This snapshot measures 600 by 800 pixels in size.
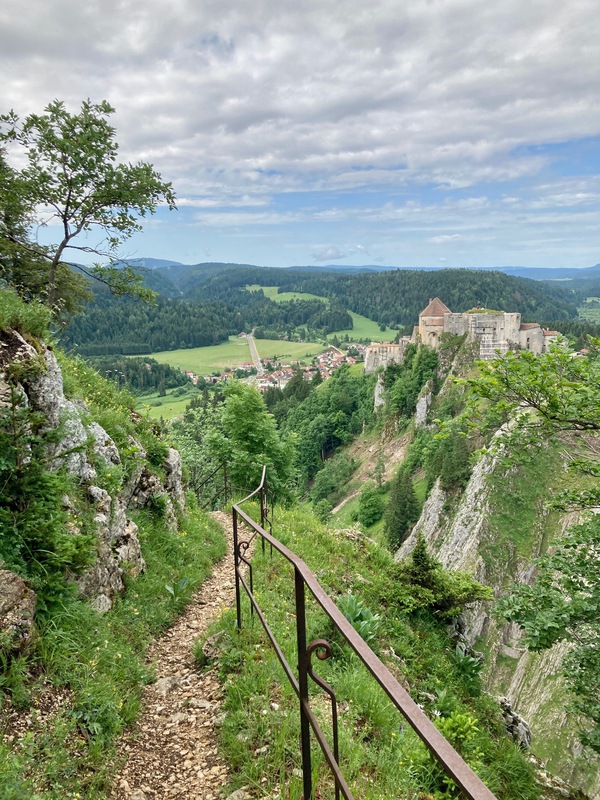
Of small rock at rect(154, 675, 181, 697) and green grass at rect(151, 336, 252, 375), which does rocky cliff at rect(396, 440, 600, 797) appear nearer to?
small rock at rect(154, 675, 181, 697)

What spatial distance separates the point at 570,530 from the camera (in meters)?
7.86

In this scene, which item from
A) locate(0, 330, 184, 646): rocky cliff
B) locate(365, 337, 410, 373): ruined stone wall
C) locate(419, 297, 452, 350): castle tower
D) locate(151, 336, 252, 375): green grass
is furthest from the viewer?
locate(151, 336, 252, 375): green grass

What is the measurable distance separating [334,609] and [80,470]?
4727 mm

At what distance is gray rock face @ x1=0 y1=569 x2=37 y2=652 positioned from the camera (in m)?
3.46

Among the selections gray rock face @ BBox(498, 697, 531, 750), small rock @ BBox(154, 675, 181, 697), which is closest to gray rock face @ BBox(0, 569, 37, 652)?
small rock @ BBox(154, 675, 181, 697)

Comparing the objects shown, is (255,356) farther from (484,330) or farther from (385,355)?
(484,330)

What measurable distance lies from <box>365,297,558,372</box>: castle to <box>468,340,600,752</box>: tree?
53892 millimetres

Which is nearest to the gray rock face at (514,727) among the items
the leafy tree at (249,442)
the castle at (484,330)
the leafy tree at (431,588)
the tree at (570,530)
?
the tree at (570,530)

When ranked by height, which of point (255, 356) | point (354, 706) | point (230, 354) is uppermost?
point (354, 706)

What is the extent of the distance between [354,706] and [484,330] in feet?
216

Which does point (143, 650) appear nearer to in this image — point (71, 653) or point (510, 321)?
point (71, 653)

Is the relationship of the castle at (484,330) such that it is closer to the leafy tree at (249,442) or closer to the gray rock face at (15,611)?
the leafy tree at (249,442)

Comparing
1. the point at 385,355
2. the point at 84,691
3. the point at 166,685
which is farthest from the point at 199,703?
the point at 385,355

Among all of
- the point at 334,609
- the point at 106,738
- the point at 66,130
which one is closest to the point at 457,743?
the point at 106,738
